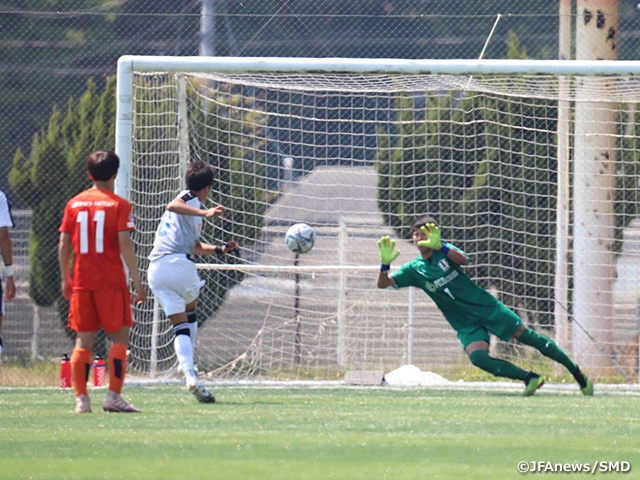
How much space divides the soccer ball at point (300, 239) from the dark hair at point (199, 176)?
1.31 metres

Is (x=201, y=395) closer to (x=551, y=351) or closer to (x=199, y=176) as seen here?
(x=199, y=176)

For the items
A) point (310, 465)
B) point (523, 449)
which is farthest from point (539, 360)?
point (310, 465)

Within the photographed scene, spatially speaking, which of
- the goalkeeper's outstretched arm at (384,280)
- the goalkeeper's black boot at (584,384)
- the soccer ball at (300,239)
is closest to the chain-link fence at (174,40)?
the soccer ball at (300,239)

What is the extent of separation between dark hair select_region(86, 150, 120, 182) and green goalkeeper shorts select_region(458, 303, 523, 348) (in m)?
3.35

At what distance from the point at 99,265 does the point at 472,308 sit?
3.26 metres

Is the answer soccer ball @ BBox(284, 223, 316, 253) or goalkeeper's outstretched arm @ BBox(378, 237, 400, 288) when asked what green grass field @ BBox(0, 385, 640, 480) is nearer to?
goalkeeper's outstretched arm @ BBox(378, 237, 400, 288)

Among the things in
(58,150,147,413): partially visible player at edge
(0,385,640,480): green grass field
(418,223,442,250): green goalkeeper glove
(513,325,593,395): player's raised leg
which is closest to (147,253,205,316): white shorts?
(0,385,640,480): green grass field

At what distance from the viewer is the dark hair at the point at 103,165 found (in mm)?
6273

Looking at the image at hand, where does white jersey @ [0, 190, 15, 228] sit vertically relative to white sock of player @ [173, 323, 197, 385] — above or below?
above

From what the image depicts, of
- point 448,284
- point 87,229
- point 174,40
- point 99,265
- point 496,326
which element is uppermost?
point 174,40

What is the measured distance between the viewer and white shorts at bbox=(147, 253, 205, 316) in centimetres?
727

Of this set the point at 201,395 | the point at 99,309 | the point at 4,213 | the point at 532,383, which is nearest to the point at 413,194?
the point at 532,383

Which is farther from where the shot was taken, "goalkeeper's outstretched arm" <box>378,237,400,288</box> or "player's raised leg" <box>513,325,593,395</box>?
"player's raised leg" <box>513,325,593,395</box>

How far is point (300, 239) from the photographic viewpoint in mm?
8391
